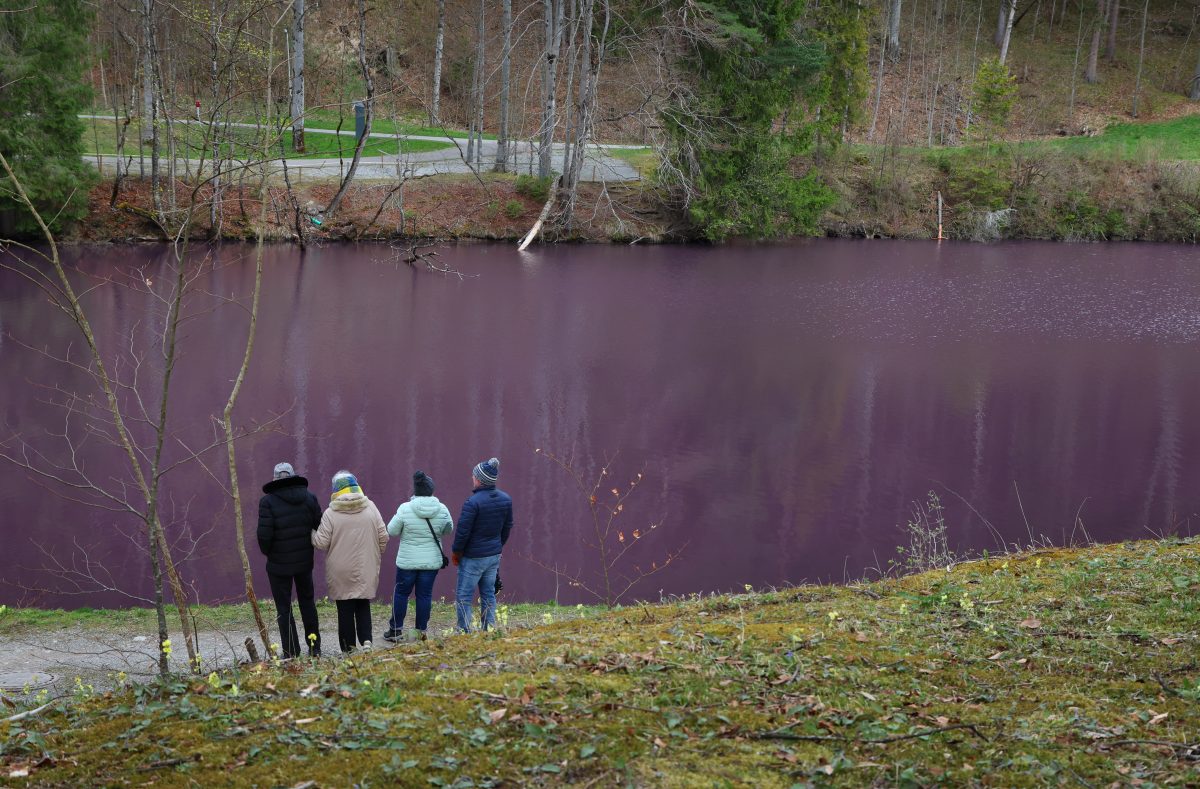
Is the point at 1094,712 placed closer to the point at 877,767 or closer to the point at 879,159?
the point at 877,767

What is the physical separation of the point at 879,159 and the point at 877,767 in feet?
133

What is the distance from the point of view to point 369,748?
452 centimetres

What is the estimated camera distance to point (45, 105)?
29.0m

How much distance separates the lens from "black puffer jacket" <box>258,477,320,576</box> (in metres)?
8.22

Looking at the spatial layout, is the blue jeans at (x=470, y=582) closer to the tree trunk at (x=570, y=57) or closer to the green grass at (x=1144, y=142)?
the tree trunk at (x=570, y=57)

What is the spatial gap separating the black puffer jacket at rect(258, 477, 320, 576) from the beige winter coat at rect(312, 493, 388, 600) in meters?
0.14

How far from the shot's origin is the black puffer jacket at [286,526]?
27.0 feet

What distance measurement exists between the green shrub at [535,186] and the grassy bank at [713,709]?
100ft

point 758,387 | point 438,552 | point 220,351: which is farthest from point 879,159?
point 438,552

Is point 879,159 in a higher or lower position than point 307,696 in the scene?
higher

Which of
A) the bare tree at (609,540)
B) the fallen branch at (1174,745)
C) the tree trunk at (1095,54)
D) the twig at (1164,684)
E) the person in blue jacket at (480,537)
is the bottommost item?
the bare tree at (609,540)

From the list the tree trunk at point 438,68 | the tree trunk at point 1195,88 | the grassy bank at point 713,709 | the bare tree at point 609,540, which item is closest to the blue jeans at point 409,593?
the grassy bank at point 713,709

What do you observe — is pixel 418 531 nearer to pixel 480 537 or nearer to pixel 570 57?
pixel 480 537

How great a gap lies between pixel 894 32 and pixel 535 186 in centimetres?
2648
